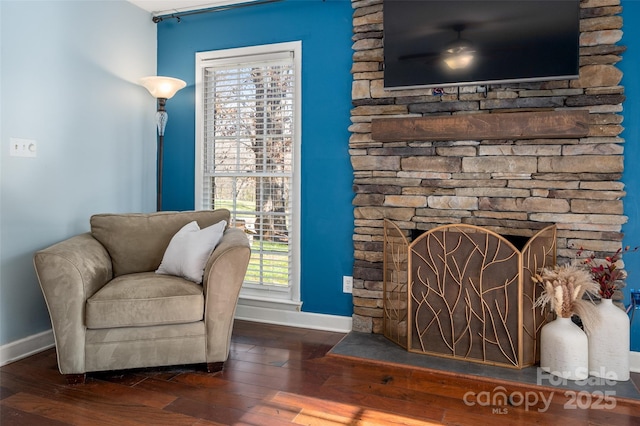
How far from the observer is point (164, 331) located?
2.33 metres

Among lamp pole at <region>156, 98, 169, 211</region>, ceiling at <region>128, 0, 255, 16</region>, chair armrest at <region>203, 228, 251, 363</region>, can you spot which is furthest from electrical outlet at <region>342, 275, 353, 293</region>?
ceiling at <region>128, 0, 255, 16</region>

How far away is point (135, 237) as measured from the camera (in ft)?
9.25

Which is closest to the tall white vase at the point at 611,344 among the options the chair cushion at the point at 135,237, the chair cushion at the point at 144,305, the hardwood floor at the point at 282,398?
the hardwood floor at the point at 282,398

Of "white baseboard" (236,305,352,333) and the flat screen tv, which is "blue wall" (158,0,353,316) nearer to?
"white baseboard" (236,305,352,333)

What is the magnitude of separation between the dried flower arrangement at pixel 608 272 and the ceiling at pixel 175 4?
2.96 meters

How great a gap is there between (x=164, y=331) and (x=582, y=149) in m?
2.56

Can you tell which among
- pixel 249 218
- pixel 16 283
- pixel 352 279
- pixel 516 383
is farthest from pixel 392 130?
pixel 16 283

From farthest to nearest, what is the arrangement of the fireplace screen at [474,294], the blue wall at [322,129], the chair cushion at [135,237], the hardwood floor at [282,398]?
the blue wall at [322,129] → the chair cushion at [135,237] → the fireplace screen at [474,294] → the hardwood floor at [282,398]

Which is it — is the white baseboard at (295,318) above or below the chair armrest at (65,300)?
below

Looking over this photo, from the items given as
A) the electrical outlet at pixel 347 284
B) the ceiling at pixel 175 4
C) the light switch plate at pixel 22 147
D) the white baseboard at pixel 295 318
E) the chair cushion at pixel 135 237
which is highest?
the ceiling at pixel 175 4

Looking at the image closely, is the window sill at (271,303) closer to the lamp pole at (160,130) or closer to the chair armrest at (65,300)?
the lamp pole at (160,130)

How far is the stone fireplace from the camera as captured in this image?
2467mm

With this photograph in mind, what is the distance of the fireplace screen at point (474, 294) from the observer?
2420 millimetres

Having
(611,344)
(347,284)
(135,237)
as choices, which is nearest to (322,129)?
(347,284)
